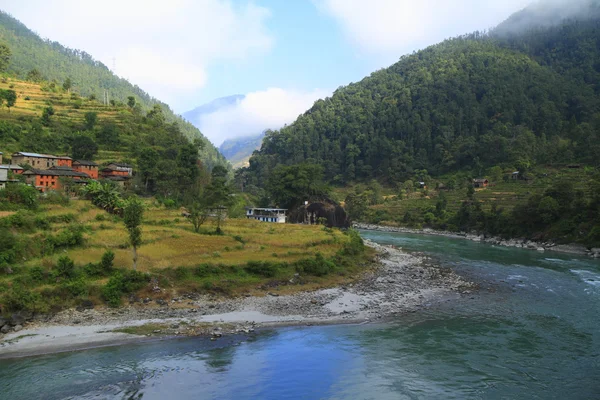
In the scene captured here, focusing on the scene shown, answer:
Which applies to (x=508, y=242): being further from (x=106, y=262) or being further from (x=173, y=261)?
(x=106, y=262)

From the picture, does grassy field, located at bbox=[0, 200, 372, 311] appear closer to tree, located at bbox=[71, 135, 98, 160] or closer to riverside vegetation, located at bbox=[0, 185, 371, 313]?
riverside vegetation, located at bbox=[0, 185, 371, 313]

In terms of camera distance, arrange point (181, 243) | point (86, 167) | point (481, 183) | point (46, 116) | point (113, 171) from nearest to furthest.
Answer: point (181, 243)
point (86, 167)
point (113, 171)
point (46, 116)
point (481, 183)

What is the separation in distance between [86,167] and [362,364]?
49.7 metres

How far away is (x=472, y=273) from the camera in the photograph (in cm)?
3906

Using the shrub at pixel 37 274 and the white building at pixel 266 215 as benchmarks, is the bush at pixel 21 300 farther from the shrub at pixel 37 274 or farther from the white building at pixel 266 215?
the white building at pixel 266 215

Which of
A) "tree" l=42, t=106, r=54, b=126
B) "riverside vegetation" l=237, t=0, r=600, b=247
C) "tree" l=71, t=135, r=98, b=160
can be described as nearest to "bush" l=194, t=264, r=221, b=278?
"tree" l=71, t=135, r=98, b=160

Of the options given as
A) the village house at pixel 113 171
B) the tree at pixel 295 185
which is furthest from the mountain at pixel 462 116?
the village house at pixel 113 171

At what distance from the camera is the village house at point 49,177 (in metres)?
45.5

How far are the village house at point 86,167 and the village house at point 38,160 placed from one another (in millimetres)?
895

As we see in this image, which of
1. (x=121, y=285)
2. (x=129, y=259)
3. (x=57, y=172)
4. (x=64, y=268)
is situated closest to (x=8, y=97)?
(x=57, y=172)

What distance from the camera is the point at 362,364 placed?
18.6 meters

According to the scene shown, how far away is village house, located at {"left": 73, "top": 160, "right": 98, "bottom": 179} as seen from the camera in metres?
54.2

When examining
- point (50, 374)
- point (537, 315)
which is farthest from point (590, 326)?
point (50, 374)

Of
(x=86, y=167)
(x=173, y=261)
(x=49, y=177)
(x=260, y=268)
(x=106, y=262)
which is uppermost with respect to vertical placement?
(x=86, y=167)
